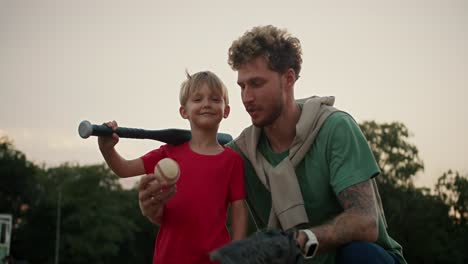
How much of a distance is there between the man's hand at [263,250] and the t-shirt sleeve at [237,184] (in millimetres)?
1202

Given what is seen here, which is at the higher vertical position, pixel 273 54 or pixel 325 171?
pixel 273 54

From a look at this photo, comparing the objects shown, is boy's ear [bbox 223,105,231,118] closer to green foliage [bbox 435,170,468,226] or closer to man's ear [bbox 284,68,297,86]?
man's ear [bbox 284,68,297,86]

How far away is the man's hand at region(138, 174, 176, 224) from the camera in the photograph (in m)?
4.81

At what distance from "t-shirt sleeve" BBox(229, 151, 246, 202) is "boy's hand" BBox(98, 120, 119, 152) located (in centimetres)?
97

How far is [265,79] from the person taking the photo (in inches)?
207

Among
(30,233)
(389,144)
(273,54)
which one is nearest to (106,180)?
(30,233)

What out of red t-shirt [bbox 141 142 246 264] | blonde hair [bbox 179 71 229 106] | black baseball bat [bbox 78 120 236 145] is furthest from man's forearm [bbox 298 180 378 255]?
black baseball bat [bbox 78 120 236 145]

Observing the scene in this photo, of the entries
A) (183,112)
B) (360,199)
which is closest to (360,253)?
(360,199)

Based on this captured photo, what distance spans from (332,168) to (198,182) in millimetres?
1039

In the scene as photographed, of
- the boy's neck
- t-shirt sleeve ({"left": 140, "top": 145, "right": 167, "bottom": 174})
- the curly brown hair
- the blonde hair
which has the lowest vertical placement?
t-shirt sleeve ({"left": 140, "top": 145, "right": 167, "bottom": 174})

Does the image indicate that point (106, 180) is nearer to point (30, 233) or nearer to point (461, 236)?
point (30, 233)

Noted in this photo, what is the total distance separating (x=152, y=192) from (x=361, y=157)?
1.54 m

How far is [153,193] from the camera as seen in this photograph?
4.89 meters

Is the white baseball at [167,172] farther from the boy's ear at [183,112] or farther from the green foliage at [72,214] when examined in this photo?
the green foliage at [72,214]
